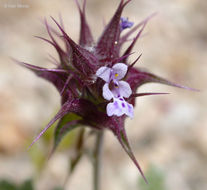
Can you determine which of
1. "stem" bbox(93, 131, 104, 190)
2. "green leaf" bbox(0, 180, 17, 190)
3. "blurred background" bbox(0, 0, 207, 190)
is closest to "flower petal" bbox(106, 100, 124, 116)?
"stem" bbox(93, 131, 104, 190)

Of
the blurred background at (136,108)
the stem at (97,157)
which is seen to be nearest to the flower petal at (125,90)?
the stem at (97,157)

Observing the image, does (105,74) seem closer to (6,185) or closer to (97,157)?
(97,157)

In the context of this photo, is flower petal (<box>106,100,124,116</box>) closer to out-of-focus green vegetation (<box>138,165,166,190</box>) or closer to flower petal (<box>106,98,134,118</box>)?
flower petal (<box>106,98,134,118</box>)

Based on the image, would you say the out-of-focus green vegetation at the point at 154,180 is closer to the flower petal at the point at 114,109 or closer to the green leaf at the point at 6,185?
the green leaf at the point at 6,185

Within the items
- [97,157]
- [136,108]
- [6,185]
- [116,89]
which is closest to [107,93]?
[116,89]

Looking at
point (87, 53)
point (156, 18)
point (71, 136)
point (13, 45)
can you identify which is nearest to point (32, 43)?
point (13, 45)

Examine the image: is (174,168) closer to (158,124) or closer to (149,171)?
(158,124)

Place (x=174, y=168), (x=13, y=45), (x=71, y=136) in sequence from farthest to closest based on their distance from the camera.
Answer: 1. (x=13, y=45)
2. (x=174, y=168)
3. (x=71, y=136)
